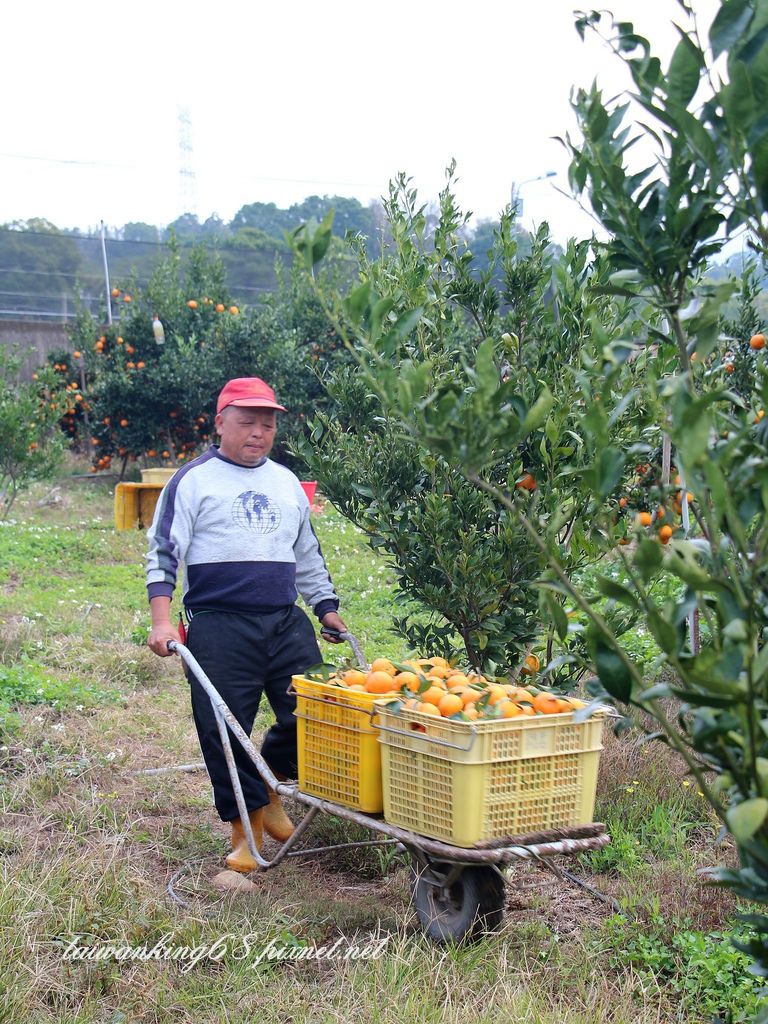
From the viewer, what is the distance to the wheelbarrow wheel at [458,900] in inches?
145

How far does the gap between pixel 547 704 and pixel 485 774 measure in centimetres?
35

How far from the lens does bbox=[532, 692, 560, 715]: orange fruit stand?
3.58 m

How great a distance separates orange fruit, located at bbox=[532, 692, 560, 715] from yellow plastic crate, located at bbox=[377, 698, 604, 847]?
0.06 metres

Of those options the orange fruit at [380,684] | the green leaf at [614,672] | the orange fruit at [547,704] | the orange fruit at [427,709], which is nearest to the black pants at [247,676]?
the orange fruit at [380,684]

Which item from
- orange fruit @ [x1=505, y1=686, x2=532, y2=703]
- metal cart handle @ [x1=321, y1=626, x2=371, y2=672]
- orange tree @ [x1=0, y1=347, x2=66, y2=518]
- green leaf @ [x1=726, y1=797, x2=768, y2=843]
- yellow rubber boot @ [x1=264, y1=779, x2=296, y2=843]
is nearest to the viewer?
green leaf @ [x1=726, y1=797, x2=768, y2=843]

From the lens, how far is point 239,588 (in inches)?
181

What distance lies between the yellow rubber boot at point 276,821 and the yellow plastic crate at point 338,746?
764 millimetres

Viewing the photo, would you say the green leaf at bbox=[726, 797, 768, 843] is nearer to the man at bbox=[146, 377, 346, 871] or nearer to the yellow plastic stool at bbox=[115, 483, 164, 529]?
the man at bbox=[146, 377, 346, 871]

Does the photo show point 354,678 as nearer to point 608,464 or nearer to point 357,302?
point 357,302

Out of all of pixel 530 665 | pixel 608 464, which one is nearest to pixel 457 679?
pixel 530 665

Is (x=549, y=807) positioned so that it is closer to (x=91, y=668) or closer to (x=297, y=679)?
(x=297, y=679)

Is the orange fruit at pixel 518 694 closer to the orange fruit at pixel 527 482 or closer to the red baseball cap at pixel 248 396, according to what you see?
the orange fruit at pixel 527 482

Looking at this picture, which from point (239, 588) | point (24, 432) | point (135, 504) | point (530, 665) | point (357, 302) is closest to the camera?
point (357, 302)

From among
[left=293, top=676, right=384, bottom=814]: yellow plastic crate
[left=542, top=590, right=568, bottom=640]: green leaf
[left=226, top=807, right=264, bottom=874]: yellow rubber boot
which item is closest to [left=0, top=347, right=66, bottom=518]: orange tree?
[left=226, top=807, right=264, bottom=874]: yellow rubber boot
